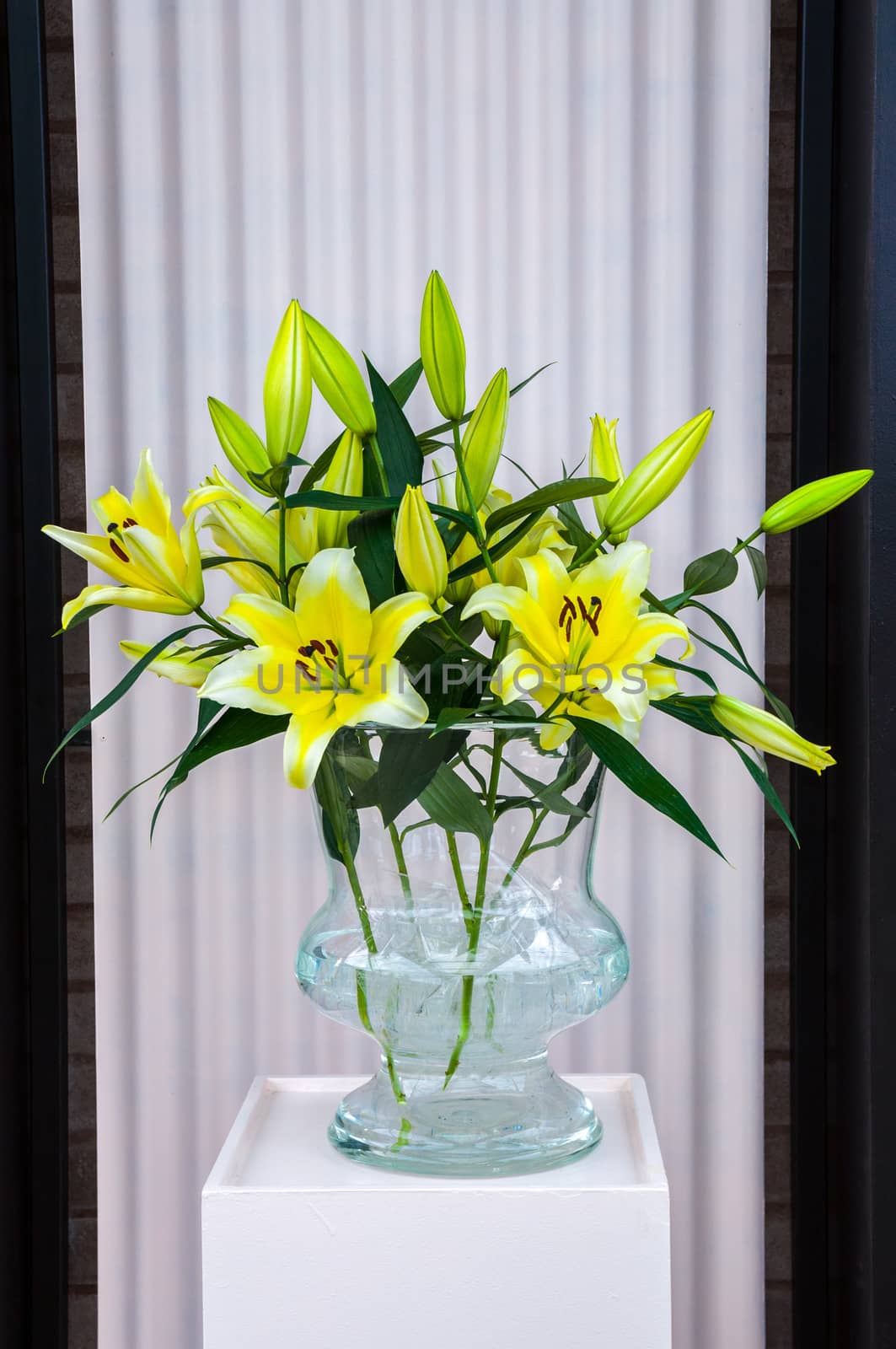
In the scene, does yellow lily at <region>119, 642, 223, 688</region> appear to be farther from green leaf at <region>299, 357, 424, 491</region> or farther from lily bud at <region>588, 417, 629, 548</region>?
lily bud at <region>588, 417, 629, 548</region>

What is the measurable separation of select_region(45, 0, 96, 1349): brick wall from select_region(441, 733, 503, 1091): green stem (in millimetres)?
627

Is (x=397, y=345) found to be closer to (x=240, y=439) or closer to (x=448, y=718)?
(x=240, y=439)

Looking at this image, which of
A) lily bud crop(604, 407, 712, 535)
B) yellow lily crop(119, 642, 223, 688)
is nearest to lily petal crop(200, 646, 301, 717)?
yellow lily crop(119, 642, 223, 688)

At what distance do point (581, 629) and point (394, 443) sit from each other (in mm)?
191

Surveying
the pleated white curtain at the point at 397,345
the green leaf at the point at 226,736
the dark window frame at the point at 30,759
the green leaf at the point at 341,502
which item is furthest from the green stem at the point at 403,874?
the dark window frame at the point at 30,759

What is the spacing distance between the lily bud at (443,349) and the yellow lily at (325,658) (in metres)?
0.14

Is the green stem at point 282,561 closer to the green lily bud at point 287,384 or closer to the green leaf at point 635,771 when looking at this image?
the green lily bud at point 287,384

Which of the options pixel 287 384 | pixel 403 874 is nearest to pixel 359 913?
pixel 403 874

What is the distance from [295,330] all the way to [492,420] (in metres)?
0.14

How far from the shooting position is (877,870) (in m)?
1.10

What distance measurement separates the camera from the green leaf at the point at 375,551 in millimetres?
746

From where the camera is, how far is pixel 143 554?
732 mm

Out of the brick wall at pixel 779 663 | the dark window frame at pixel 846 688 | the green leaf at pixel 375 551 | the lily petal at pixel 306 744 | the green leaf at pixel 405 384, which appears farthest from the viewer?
the brick wall at pixel 779 663

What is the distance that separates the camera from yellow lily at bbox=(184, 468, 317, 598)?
0.75 m
